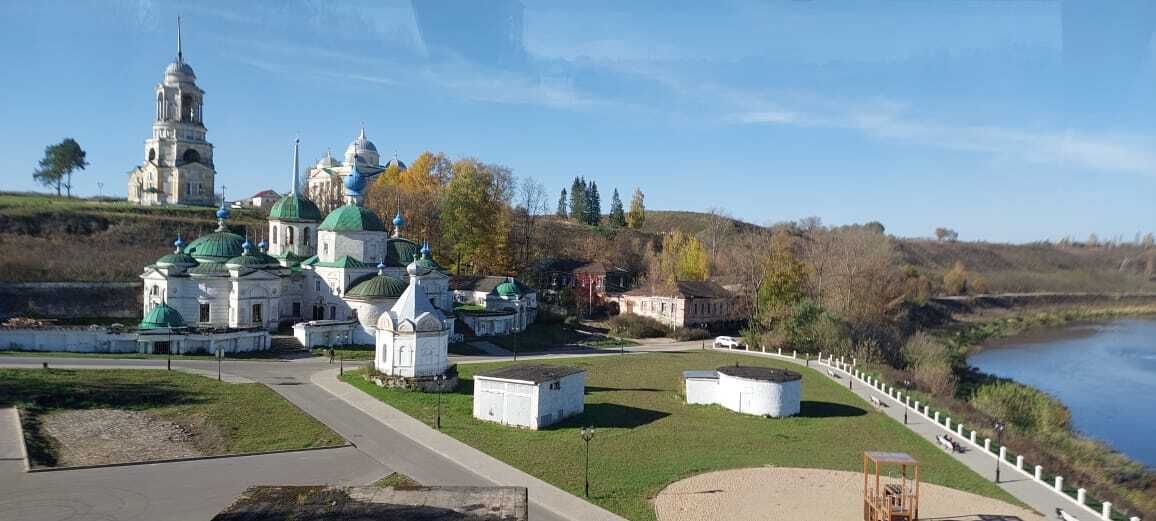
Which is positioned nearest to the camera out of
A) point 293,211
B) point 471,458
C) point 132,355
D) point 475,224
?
point 471,458

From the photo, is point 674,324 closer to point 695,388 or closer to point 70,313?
point 695,388

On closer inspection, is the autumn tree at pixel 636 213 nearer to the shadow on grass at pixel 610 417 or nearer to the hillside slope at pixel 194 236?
the hillside slope at pixel 194 236

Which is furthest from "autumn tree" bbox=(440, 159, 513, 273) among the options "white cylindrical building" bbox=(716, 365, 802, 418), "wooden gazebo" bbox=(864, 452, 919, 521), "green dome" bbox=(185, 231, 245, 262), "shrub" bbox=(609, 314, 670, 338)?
"wooden gazebo" bbox=(864, 452, 919, 521)

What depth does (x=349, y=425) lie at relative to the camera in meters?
23.1

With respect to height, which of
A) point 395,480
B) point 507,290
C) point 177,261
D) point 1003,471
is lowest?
point 1003,471

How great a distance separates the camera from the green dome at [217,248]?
39406 mm

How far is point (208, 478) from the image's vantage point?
697 inches

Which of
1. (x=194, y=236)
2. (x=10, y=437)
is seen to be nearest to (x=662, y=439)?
(x=10, y=437)

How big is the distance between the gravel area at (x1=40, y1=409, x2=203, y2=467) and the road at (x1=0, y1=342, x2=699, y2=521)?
3.22 feet

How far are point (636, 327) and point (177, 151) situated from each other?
148 ft

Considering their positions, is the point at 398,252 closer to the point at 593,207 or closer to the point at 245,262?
the point at 245,262

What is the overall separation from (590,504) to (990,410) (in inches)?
952

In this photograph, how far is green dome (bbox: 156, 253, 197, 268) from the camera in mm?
37594

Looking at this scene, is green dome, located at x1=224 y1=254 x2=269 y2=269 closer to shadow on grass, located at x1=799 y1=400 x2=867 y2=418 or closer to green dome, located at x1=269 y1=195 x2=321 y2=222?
green dome, located at x1=269 y1=195 x2=321 y2=222
